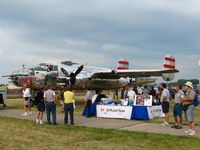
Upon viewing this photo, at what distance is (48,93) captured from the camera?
563 inches

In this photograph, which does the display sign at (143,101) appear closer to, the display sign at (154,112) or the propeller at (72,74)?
the display sign at (154,112)

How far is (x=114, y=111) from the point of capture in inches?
661

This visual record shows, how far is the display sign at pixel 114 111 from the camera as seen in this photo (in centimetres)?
1642

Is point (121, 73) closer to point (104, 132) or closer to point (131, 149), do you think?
point (104, 132)

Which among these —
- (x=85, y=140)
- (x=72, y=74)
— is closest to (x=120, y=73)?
(x=72, y=74)

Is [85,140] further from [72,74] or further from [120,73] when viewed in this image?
[120,73]

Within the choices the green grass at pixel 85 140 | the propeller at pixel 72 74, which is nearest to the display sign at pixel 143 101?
the green grass at pixel 85 140

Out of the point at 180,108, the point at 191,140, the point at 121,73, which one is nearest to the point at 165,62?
the point at 121,73

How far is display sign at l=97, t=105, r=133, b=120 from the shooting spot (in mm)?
16422

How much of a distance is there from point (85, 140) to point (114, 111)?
259 inches

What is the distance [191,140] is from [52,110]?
21.6 ft

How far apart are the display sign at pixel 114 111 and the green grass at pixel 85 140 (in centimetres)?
414

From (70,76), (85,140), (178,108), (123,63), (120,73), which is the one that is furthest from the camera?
(123,63)

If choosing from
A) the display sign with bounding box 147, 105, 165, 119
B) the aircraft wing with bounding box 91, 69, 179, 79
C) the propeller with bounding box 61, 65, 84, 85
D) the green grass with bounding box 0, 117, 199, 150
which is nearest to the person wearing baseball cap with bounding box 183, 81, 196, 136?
the green grass with bounding box 0, 117, 199, 150
